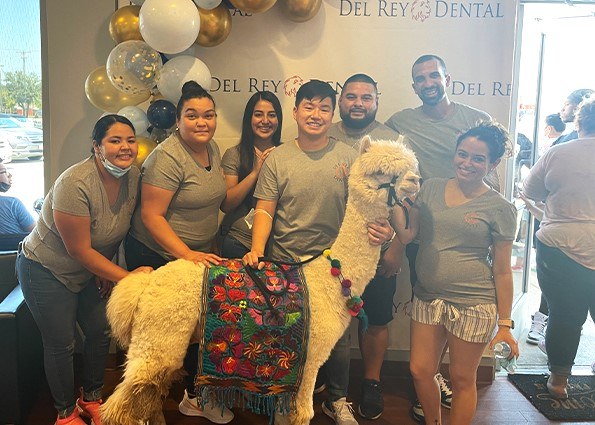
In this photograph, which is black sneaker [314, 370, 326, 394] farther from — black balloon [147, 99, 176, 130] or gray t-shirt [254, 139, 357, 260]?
black balloon [147, 99, 176, 130]

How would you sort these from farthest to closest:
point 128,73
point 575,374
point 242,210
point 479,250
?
point 575,374, point 242,210, point 128,73, point 479,250

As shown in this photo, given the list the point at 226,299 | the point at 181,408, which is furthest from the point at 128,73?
the point at 181,408

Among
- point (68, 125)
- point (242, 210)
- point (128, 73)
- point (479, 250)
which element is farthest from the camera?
point (68, 125)

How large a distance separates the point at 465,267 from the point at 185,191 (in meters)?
1.23

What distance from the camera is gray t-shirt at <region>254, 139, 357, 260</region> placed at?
228 centimetres

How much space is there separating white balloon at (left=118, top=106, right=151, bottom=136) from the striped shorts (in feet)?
5.50

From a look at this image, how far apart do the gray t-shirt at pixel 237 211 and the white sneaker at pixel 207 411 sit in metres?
0.85

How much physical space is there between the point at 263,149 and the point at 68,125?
4.09 ft

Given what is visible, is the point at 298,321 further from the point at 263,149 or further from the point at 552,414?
the point at 552,414

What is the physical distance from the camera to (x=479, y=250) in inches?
83.4

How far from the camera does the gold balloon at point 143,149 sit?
252 centimetres

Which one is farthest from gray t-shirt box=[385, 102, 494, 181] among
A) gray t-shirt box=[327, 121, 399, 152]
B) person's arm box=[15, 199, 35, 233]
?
person's arm box=[15, 199, 35, 233]

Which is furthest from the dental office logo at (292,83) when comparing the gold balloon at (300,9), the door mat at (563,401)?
the door mat at (563,401)

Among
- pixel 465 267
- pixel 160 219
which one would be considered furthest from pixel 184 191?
pixel 465 267
